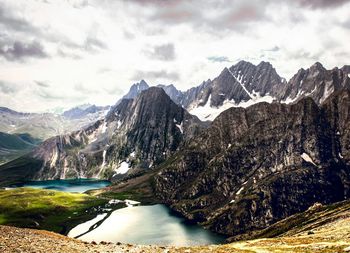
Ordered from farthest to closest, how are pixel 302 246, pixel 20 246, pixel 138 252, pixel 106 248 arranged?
pixel 302 246, pixel 106 248, pixel 138 252, pixel 20 246

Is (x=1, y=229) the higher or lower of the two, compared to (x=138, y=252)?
higher

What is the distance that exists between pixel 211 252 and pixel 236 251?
16.6ft

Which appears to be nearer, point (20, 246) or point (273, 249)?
point (20, 246)

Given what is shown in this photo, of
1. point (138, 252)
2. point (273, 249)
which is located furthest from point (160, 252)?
point (273, 249)

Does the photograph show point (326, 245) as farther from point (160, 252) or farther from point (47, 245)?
point (47, 245)

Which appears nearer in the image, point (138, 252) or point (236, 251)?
point (138, 252)

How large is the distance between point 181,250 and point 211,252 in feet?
15.0

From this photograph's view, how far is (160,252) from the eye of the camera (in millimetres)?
53188

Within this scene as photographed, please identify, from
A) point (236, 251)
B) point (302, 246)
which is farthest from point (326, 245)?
point (236, 251)

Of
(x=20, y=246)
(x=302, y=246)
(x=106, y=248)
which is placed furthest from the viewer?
(x=302, y=246)

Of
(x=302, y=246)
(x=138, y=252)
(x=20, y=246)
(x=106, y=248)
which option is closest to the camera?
(x=20, y=246)

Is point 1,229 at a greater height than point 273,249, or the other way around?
point 1,229

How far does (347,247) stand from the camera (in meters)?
52.0

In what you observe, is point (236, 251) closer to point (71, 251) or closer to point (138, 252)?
point (138, 252)
